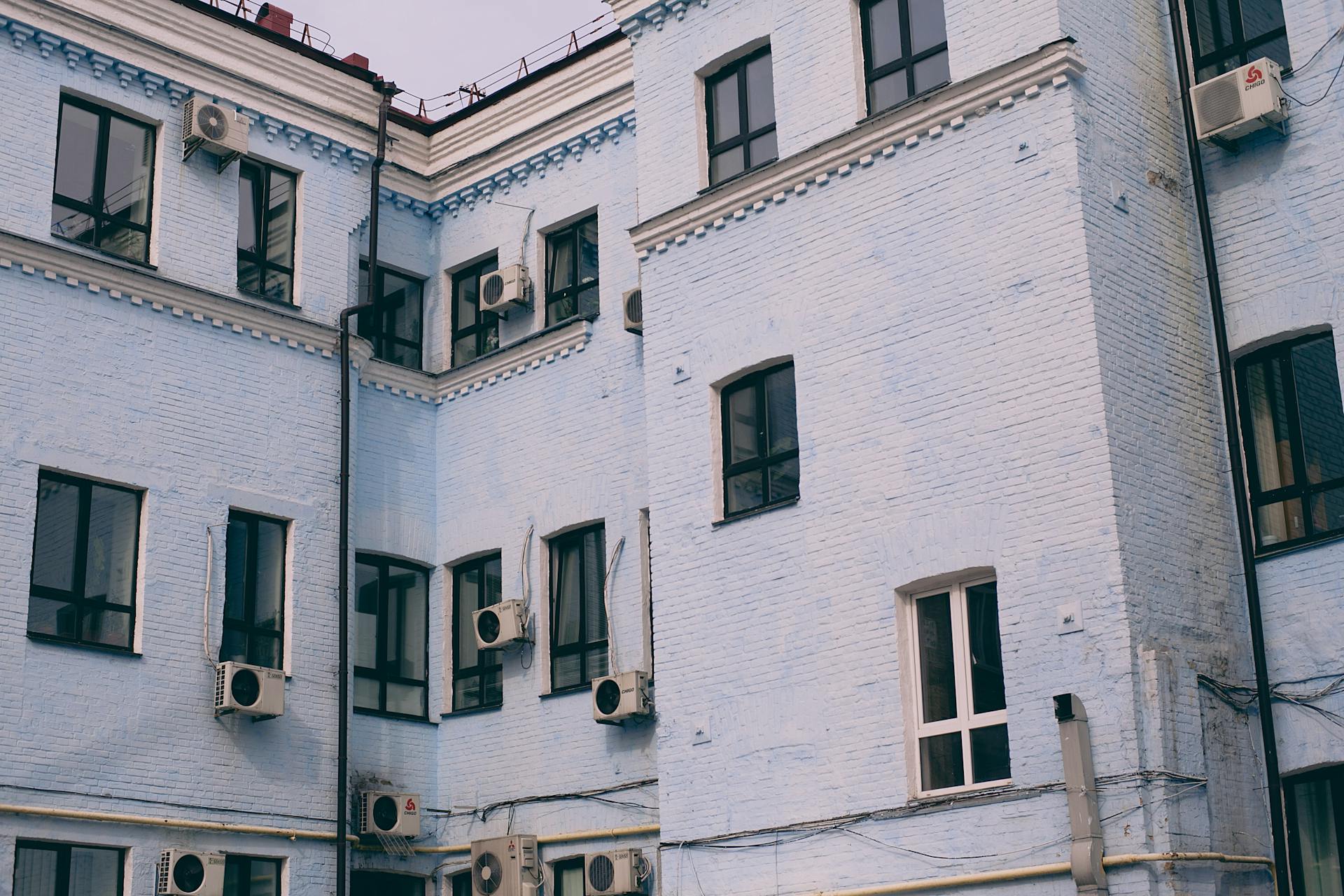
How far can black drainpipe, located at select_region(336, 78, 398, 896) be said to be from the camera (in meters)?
20.0

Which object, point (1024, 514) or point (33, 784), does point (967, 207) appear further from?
point (33, 784)

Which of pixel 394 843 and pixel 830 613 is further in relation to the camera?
pixel 394 843

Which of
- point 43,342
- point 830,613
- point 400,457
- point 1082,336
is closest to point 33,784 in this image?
point 43,342

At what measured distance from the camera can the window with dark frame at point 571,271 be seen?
73.0ft

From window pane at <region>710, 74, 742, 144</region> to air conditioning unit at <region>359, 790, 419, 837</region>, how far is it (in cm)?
850

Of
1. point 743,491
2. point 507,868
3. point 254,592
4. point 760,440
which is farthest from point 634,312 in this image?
point 507,868

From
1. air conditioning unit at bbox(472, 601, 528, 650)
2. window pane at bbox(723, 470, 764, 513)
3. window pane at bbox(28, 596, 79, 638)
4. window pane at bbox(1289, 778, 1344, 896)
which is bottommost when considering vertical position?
window pane at bbox(1289, 778, 1344, 896)

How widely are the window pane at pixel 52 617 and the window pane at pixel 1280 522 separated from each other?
12064mm

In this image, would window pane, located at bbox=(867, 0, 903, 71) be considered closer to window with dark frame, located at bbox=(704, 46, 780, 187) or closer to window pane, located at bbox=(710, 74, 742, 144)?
window with dark frame, located at bbox=(704, 46, 780, 187)

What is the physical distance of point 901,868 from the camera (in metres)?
15.7

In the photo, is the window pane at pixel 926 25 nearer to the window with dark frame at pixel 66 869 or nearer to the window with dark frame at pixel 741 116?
the window with dark frame at pixel 741 116

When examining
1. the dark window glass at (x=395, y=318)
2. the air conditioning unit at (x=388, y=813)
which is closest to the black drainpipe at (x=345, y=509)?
the air conditioning unit at (x=388, y=813)

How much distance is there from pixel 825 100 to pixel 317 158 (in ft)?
24.1

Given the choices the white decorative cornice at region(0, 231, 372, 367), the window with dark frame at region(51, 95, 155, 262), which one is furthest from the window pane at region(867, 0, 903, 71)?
the window with dark frame at region(51, 95, 155, 262)
